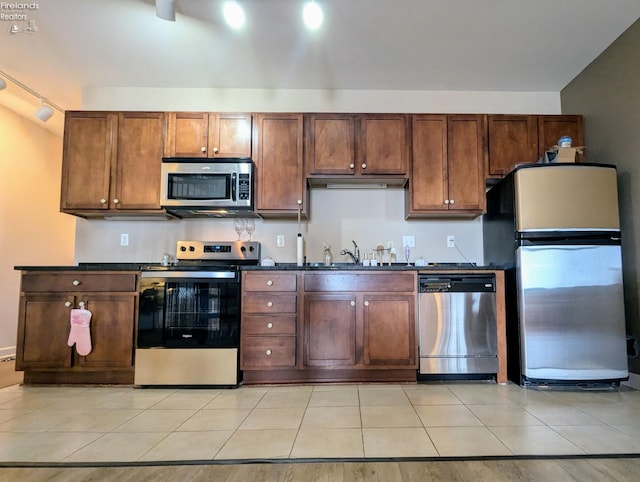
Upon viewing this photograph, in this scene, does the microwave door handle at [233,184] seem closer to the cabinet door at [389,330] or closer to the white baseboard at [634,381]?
the cabinet door at [389,330]

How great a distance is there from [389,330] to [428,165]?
146cm

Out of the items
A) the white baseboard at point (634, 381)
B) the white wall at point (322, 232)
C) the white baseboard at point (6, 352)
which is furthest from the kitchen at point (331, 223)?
the white baseboard at point (6, 352)

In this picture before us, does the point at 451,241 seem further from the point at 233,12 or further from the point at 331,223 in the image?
the point at 233,12

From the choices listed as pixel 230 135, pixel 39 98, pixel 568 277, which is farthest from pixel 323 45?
pixel 39 98

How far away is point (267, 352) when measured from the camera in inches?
104

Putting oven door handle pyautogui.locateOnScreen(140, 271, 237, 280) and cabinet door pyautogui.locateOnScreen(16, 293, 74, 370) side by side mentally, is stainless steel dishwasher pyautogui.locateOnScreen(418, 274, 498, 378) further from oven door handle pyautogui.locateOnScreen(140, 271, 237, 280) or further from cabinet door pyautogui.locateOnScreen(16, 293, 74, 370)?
cabinet door pyautogui.locateOnScreen(16, 293, 74, 370)

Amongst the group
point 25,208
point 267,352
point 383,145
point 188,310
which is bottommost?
point 267,352

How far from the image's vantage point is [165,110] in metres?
3.39

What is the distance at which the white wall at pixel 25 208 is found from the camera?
385 cm

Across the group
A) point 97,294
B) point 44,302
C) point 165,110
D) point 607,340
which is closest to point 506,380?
point 607,340

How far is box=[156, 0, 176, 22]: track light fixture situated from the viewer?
220 centimetres

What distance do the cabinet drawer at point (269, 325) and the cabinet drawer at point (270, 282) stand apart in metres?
0.22

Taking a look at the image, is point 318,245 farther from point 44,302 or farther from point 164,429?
point 44,302

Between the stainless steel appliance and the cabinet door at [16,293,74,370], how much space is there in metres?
0.56
